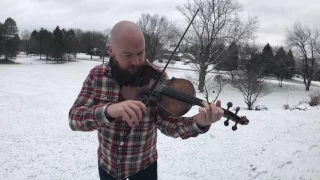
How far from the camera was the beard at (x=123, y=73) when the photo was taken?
1.41 m

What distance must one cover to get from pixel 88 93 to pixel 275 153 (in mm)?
6739

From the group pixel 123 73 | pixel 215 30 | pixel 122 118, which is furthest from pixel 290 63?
pixel 122 118

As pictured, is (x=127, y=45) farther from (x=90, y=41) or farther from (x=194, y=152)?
(x=90, y=41)

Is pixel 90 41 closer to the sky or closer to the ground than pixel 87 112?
closer to the sky

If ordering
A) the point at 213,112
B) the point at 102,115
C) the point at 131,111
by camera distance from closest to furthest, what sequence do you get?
1. the point at 131,111
2. the point at 102,115
3. the point at 213,112

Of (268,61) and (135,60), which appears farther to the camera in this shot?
(268,61)

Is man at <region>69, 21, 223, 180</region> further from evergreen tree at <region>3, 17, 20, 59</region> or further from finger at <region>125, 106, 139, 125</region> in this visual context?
evergreen tree at <region>3, 17, 20, 59</region>

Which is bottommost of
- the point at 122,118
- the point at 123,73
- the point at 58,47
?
the point at 122,118

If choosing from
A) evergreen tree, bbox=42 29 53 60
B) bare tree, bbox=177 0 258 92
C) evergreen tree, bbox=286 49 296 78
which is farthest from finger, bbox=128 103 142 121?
evergreen tree, bbox=42 29 53 60

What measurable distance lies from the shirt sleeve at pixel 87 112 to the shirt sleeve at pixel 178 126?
1.48ft

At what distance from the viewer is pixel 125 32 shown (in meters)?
1.28

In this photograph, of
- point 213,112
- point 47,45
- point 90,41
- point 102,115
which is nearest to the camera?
point 102,115

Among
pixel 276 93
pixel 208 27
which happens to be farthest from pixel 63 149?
pixel 276 93

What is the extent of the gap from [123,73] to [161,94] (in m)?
0.30
